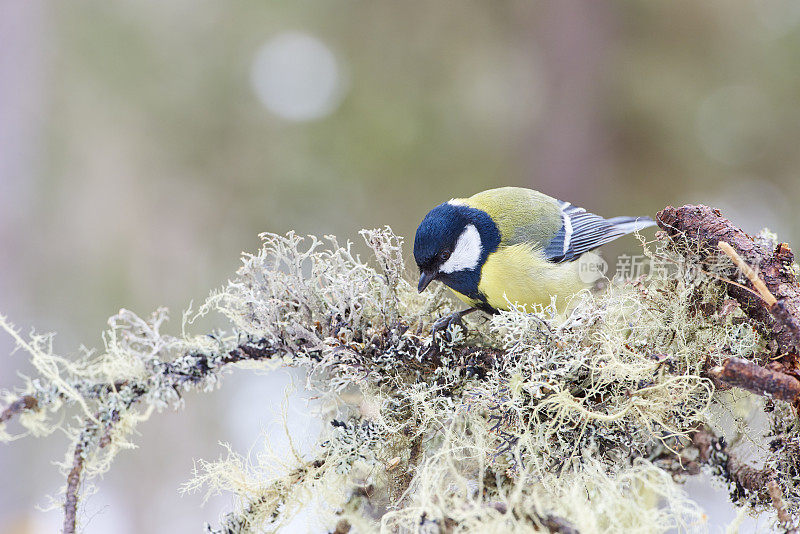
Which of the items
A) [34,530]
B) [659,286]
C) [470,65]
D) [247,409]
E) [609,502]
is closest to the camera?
[609,502]

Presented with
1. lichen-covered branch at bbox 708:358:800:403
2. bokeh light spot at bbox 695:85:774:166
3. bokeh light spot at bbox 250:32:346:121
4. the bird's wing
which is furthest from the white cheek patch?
bokeh light spot at bbox 695:85:774:166

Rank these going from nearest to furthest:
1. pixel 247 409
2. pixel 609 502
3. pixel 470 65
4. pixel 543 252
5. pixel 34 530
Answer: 1. pixel 609 502
2. pixel 543 252
3. pixel 34 530
4. pixel 247 409
5. pixel 470 65

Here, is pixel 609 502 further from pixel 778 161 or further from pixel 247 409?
pixel 778 161

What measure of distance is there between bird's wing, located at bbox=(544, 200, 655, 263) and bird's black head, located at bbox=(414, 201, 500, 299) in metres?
0.13

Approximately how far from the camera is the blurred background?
5.17 feet

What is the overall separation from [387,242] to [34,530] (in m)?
1.22

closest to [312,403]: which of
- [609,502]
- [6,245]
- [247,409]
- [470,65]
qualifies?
[609,502]

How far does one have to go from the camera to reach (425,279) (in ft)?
2.68

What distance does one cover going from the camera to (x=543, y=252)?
98 cm

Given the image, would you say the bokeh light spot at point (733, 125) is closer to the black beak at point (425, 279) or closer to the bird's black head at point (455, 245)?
the bird's black head at point (455, 245)

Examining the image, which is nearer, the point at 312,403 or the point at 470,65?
the point at 312,403

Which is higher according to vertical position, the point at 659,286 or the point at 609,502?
the point at 659,286

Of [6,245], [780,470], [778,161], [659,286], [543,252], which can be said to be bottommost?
[780,470]

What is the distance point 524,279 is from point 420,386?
1.34 ft
